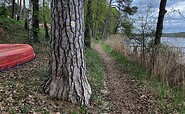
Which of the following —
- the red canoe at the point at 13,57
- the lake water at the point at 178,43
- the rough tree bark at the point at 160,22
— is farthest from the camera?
the rough tree bark at the point at 160,22

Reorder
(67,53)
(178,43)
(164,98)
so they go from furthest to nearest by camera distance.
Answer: (178,43) < (164,98) < (67,53)

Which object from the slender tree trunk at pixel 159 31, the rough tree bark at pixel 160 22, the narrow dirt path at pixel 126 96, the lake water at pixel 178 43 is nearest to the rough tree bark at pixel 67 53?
the narrow dirt path at pixel 126 96

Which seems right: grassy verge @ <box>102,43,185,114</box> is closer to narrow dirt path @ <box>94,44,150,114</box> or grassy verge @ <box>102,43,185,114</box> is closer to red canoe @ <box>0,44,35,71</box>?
narrow dirt path @ <box>94,44,150,114</box>

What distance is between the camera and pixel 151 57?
21.8 feet

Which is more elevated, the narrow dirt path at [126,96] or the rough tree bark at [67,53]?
the rough tree bark at [67,53]

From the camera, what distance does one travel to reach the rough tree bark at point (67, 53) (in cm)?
372

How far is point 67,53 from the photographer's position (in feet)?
12.5

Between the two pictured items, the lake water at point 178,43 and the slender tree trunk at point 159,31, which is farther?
the slender tree trunk at point 159,31

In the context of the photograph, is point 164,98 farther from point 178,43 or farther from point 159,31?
point 159,31

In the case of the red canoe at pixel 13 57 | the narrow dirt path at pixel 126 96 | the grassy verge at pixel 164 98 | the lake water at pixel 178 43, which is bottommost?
the narrow dirt path at pixel 126 96

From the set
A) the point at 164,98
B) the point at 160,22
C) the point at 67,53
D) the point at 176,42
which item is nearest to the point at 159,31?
the point at 160,22

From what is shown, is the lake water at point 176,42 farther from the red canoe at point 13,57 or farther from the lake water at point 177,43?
the red canoe at point 13,57

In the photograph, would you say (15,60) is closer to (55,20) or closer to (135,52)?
(55,20)

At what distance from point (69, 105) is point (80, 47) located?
107cm
